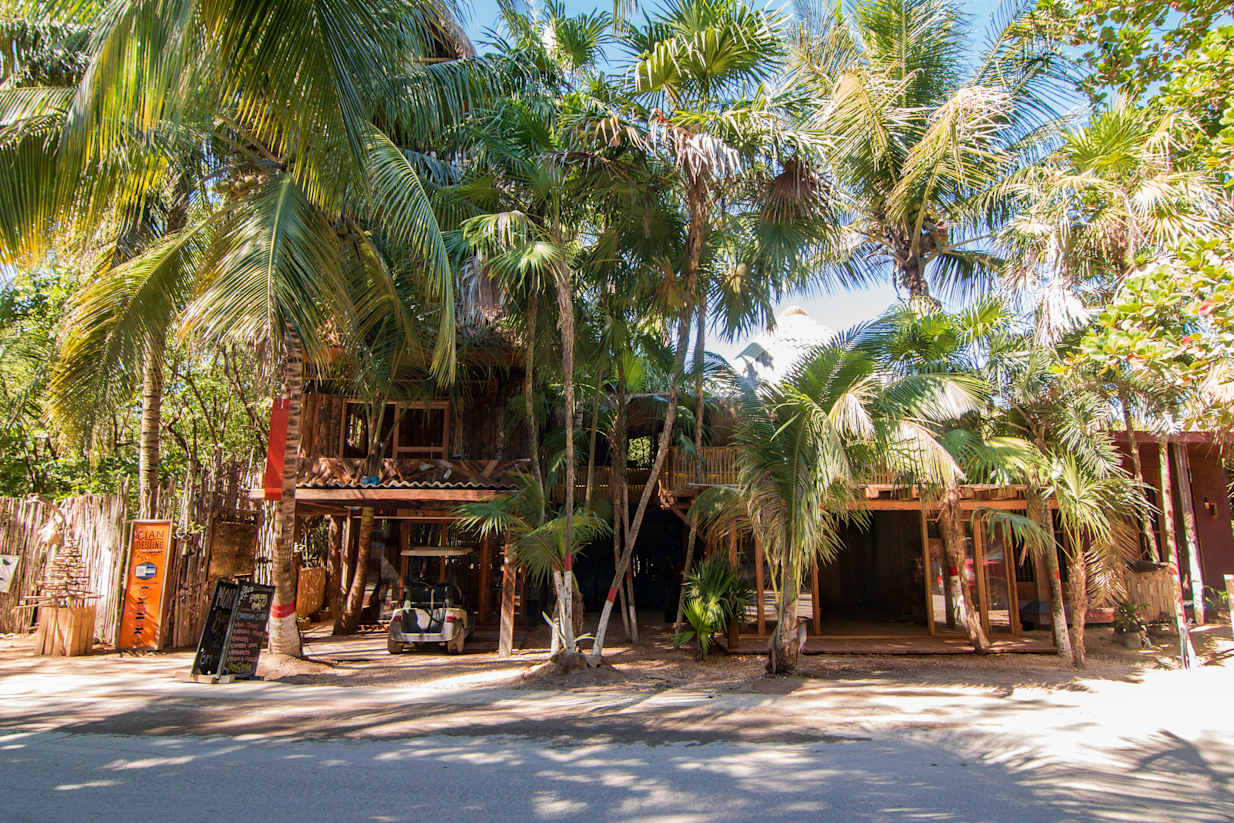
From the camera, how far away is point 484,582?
14.5 meters

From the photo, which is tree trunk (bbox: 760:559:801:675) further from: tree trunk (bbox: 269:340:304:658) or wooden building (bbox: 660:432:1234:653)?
tree trunk (bbox: 269:340:304:658)

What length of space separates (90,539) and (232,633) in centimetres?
411

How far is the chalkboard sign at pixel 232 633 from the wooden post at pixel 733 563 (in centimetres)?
644

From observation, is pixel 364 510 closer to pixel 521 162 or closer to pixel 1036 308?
pixel 521 162

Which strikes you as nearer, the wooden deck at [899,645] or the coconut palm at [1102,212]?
the coconut palm at [1102,212]

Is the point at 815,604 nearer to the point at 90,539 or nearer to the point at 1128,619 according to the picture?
the point at 1128,619

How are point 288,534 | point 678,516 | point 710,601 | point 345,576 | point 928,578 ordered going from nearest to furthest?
point 288,534
point 710,601
point 928,578
point 678,516
point 345,576

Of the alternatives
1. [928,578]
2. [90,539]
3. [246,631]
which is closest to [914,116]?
[928,578]

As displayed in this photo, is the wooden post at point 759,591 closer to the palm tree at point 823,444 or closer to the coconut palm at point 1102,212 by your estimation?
the palm tree at point 823,444

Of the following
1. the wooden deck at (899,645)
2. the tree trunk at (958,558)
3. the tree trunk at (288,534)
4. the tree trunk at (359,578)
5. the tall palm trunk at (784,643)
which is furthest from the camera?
the tree trunk at (359,578)

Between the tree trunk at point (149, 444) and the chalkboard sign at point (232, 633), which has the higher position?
the tree trunk at point (149, 444)

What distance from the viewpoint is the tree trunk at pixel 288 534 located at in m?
9.71

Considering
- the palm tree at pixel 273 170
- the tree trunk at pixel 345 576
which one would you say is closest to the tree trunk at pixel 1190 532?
the palm tree at pixel 273 170

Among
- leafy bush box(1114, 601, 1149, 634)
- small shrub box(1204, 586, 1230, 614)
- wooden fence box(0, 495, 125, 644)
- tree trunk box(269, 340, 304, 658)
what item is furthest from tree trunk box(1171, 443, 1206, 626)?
wooden fence box(0, 495, 125, 644)
